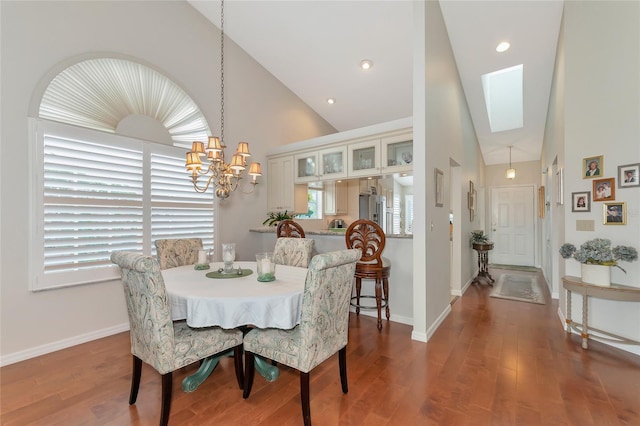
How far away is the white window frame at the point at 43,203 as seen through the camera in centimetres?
247

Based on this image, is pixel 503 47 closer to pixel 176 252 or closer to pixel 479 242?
pixel 479 242

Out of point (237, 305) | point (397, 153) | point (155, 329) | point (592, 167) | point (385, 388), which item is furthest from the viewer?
point (397, 153)

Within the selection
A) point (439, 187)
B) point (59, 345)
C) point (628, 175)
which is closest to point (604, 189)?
point (628, 175)

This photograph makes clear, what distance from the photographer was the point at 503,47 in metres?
3.73

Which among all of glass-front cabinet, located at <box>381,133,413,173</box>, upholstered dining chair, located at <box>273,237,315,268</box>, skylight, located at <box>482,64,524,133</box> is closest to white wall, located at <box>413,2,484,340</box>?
glass-front cabinet, located at <box>381,133,413,173</box>

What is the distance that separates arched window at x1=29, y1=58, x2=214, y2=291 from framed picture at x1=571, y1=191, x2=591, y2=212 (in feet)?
14.1

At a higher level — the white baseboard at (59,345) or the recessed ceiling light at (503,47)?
the recessed ceiling light at (503,47)

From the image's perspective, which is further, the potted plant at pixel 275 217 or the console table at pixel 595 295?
the potted plant at pixel 275 217

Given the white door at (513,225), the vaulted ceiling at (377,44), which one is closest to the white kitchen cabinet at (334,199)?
the vaulted ceiling at (377,44)

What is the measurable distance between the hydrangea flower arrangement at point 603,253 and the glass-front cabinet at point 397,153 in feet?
5.82

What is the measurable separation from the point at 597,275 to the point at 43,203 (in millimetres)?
4997

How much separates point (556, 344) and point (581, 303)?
1.84ft

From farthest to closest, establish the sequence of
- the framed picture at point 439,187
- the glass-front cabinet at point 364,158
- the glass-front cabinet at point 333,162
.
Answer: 1. the glass-front cabinet at point 333,162
2. the glass-front cabinet at point 364,158
3. the framed picture at point 439,187

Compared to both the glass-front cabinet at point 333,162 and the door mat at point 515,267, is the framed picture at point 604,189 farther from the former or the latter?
the door mat at point 515,267
